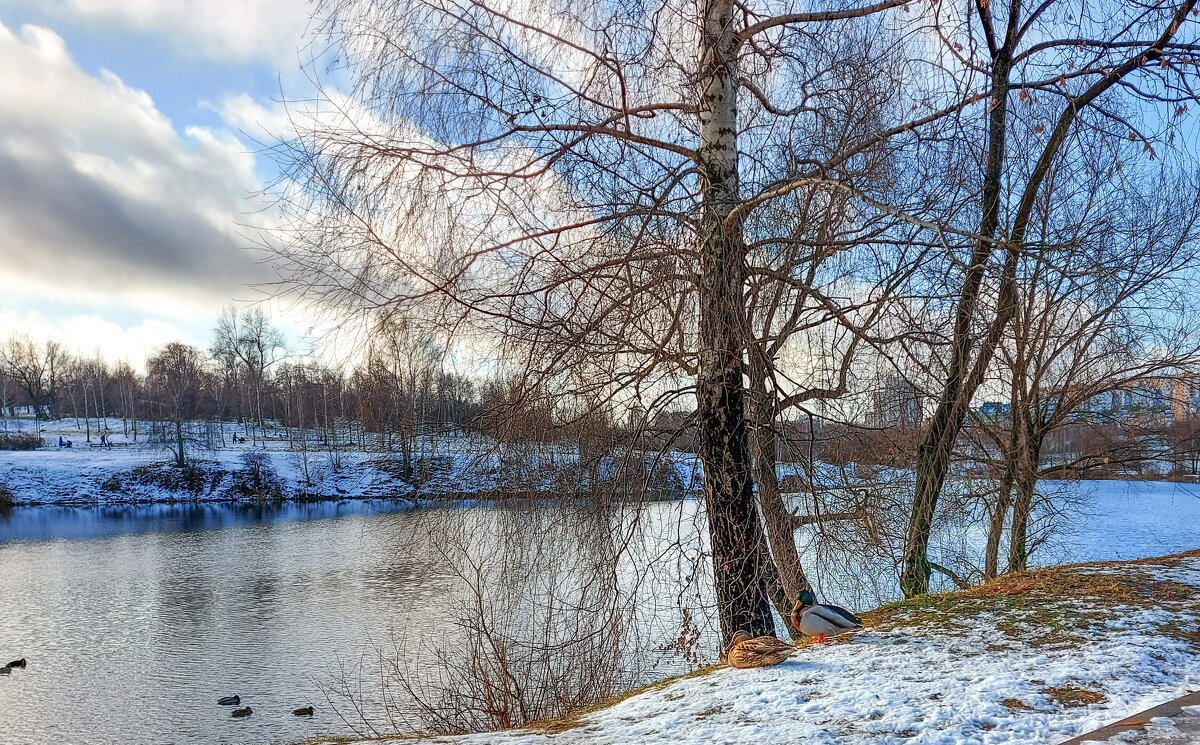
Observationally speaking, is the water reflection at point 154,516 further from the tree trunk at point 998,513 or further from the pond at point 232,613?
the tree trunk at point 998,513

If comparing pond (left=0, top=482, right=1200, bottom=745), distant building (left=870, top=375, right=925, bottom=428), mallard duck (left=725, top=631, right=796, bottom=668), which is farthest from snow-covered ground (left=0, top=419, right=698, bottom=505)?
mallard duck (left=725, top=631, right=796, bottom=668)

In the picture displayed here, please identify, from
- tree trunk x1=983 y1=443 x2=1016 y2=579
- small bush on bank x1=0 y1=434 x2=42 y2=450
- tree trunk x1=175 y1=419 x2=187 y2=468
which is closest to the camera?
tree trunk x1=983 y1=443 x2=1016 y2=579

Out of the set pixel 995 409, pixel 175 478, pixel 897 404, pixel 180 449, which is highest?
pixel 897 404

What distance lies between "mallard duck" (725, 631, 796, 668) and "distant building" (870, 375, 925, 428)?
1.88 meters

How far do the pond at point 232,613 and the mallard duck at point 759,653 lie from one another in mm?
1143

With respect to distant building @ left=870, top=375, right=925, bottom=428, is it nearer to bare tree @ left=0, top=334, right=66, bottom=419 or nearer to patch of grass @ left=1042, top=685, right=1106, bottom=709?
patch of grass @ left=1042, top=685, right=1106, bottom=709

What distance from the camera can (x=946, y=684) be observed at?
9.53ft

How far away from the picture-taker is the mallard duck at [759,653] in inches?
138

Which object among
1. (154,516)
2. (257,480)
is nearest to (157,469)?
(257,480)

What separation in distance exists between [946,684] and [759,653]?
35.9 inches

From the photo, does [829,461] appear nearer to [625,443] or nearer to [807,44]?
[625,443]

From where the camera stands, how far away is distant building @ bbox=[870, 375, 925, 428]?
4.80 metres

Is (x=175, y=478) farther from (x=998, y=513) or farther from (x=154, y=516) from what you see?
(x=998, y=513)

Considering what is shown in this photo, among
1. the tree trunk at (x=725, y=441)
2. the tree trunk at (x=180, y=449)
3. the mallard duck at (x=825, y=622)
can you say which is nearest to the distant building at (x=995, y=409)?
the tree trunk at (x=725, y=441)
